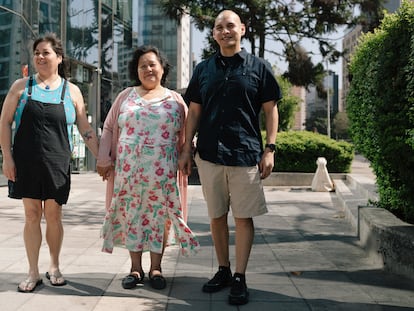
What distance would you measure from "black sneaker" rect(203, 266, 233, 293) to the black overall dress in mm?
1261

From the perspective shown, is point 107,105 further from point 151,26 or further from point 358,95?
point 151,26

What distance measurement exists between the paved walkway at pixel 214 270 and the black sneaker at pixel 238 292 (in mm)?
59

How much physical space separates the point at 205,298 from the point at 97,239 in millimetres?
2676

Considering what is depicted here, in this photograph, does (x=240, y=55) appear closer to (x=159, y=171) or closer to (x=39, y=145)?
(x=159, y=171)

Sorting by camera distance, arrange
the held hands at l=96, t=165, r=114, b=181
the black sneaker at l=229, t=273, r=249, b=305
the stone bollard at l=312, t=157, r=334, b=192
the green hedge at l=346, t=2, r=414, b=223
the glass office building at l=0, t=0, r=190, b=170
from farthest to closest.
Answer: the glass office building at l=0, t=0, r=190, b=170
the stone bollard at l=312, t=157, r=334, b=192
the green hedge at l=346, t=2, r=414, b=223
the held hands at l=96, t=165, r=114, b=181
the black sneaker at l=229, t=273, r=249, b=305

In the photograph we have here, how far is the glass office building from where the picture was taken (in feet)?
44.2

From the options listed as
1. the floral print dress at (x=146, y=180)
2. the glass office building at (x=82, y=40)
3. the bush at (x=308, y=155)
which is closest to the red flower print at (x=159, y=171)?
the floral print dress at (x=146, y=180)

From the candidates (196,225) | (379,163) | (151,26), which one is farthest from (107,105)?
→ (151,26)

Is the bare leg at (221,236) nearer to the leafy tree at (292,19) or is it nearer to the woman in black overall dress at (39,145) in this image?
the woman in black overall dress at (39,145)

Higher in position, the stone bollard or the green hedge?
the green hedge

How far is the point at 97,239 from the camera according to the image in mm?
5906

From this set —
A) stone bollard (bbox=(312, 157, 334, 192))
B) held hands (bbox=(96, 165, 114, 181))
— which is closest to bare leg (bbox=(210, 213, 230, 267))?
held hands (bbox=(96, 165, 114, 181))

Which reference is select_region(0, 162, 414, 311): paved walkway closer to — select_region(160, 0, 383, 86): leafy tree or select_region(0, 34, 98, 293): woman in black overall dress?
select_region(0, 34, 98, 293): woman in black overall dress

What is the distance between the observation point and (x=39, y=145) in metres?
3.61
